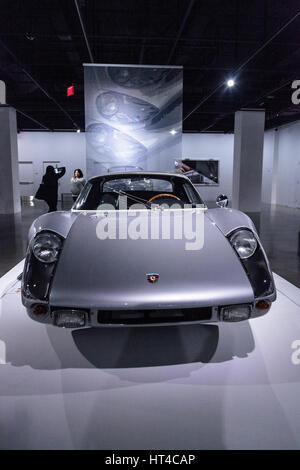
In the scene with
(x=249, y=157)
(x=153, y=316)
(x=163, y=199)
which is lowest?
(x=153, y=316)

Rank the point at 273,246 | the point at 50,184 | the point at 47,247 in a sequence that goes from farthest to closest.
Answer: the point at 50,184 → the point at 273,246 → the point at 47,247

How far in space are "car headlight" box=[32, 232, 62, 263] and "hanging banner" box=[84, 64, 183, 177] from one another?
16.7 feet

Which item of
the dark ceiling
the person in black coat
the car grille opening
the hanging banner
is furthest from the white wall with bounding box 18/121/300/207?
the car grille opening

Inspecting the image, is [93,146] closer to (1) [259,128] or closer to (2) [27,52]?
(2) [27,52]

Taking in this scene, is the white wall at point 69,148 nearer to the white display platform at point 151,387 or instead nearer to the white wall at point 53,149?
the white wall at point 53,149

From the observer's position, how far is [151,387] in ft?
5.47

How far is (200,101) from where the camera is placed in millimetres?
10797

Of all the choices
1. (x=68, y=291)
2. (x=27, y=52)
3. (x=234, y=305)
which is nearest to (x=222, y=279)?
(x=234, y=305)

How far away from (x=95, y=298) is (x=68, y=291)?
0.48 ft

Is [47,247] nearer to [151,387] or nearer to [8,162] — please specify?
[151,387]

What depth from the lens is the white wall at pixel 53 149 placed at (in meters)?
17.1

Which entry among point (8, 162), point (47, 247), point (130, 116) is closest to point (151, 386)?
point (47, 247)

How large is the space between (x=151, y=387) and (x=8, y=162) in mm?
11167

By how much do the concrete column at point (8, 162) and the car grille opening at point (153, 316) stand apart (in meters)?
11.0
